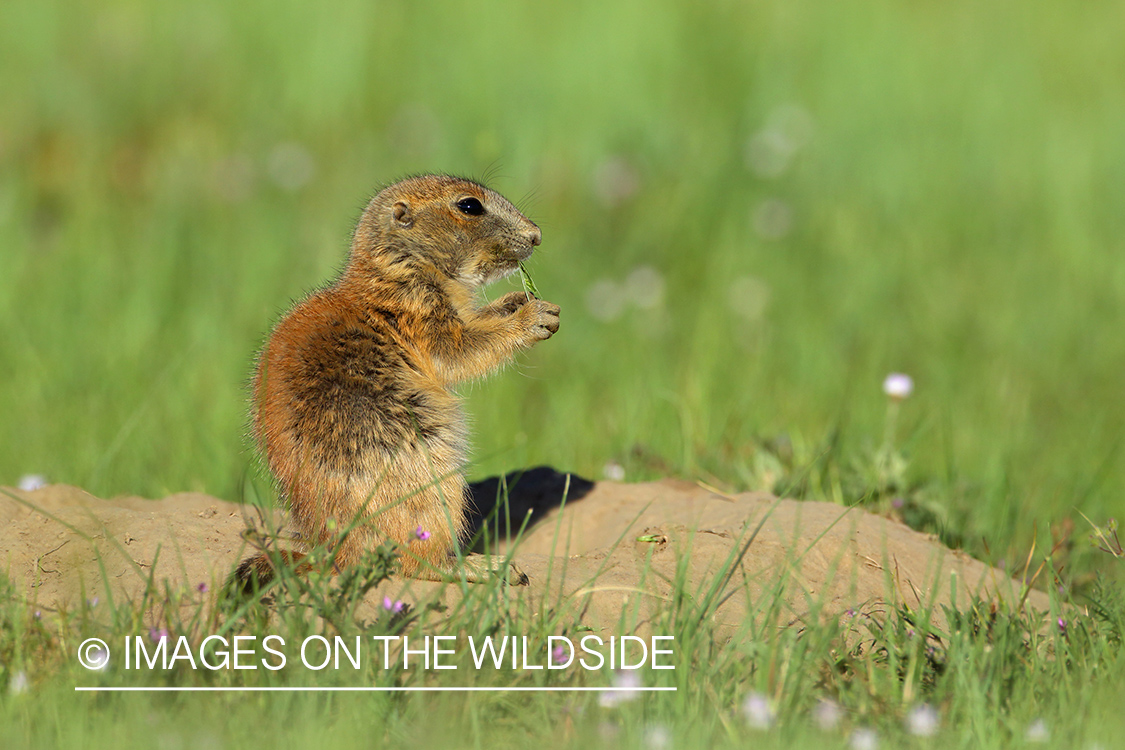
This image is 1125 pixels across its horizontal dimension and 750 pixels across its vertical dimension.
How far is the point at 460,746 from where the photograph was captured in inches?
108

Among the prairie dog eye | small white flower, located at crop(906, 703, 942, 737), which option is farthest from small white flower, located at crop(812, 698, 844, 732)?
the prairie dog eye

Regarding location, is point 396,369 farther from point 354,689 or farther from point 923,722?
point 923,722

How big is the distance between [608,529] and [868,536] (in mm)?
977

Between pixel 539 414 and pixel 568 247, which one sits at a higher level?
pixel 568 247

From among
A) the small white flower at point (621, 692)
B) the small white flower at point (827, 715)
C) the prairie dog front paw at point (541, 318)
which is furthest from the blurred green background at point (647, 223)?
the small white flower at point (621, 692)

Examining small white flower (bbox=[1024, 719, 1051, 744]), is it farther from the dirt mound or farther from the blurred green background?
the blurred green background

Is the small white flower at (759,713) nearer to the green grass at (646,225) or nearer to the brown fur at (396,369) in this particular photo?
the brown fur at (396,369)

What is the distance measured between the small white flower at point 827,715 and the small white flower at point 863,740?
0.06 meters

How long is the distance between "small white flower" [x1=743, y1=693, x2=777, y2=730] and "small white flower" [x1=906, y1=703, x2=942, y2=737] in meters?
0.33

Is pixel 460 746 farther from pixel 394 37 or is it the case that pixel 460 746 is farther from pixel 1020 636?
pixel 394 37

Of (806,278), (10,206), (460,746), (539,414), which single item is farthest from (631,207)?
(460,746)

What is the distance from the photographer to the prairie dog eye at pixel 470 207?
4.43 meters

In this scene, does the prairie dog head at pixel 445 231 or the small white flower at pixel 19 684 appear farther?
the prairie dog head at pixel 445 231

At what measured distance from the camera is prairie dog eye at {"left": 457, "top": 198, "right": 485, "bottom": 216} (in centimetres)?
443
